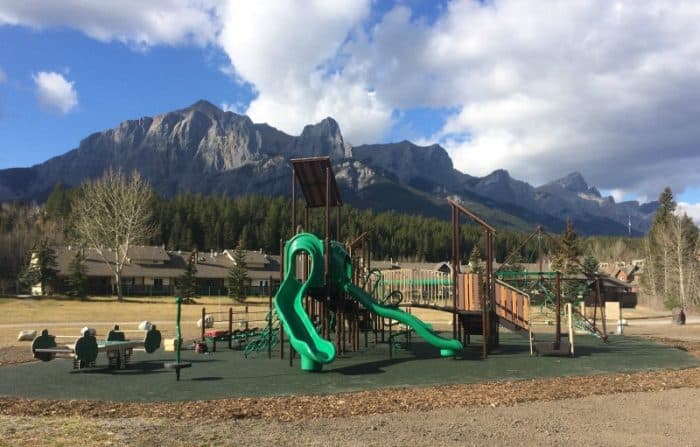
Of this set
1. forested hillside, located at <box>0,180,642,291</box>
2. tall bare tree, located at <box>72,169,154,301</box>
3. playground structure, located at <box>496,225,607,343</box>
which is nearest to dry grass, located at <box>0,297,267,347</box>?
tall bare tree, located at <box>72,169,154,301</box>

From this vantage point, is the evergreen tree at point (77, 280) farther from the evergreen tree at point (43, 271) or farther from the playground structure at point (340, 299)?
the playground structure at point (340, 299)

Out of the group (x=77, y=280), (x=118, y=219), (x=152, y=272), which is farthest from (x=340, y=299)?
(x=152, y=272)

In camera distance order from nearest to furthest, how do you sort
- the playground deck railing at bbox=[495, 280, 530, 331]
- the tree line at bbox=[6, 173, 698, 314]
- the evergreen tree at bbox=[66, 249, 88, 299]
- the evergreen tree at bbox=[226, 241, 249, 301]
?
the playground deck railing at bbox=[495, 280, 530, 331]
the evergreen tree at bbox=[66, 249, 88, 299]
the evergreen tree at bbox=[226, 241, 249, 301]
the tree line at bbox=[6, 173, 698, 314]

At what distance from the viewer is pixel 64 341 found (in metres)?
23.5

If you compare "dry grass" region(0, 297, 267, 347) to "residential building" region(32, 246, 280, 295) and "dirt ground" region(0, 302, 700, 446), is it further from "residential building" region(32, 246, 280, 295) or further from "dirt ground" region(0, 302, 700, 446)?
"dirt ground" region(0, 302, 700, 446)

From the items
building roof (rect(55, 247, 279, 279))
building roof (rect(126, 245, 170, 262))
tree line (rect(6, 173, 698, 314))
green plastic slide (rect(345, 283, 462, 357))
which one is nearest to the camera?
green plastic slide (rect(345, 283, 462, 357))

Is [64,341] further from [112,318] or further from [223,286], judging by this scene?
[223,286]

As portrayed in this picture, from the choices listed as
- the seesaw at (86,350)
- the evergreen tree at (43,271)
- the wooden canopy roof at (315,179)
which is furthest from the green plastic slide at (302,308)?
the evergreen tree at (43,271)

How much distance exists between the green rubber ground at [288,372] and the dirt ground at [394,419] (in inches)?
44.1

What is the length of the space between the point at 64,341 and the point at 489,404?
19.5 m

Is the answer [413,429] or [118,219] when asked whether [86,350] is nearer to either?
[413,429]

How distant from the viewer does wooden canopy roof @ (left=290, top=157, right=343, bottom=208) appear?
1936 centimetres

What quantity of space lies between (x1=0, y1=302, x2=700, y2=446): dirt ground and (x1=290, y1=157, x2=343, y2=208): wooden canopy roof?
9.23m

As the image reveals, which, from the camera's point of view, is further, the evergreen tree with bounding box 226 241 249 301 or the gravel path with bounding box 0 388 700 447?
the evergreen tree with bounding box 226 241 249 301
